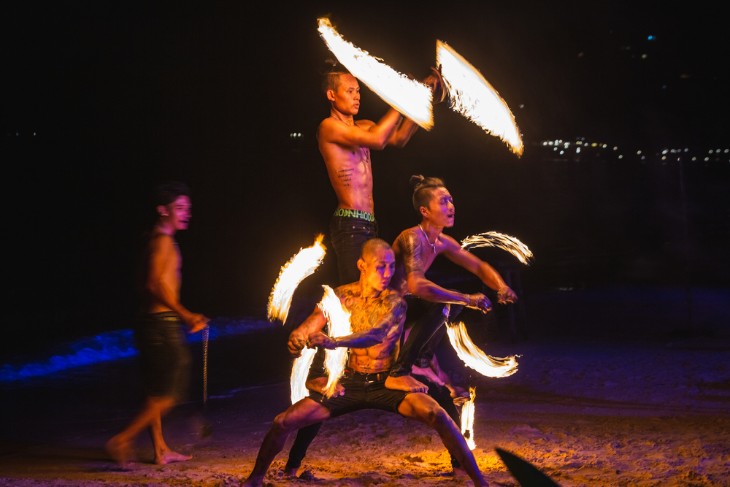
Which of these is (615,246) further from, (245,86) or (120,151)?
(120,151)

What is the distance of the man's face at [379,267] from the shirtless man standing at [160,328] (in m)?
1.41

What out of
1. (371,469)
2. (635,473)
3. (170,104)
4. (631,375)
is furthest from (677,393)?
(170,104)

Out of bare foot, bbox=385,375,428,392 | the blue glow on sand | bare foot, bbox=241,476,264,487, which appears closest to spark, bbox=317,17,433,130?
bare foot, bbox=385,375,428,392

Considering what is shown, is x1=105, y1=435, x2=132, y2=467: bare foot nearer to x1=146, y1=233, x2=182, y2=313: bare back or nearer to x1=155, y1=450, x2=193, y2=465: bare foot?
x1=155, y1=450, x2=193, y2=465: bare foot

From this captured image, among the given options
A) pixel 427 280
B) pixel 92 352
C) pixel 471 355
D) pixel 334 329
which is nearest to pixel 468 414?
pixel 471 355

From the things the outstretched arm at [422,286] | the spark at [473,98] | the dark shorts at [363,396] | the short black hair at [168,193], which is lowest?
the dark shorts at [363,396]

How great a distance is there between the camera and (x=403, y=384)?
5.35 meters

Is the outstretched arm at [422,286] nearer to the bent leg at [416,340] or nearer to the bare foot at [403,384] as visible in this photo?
the bent leg at [416,340]

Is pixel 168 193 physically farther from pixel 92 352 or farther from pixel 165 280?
pixel 92 352

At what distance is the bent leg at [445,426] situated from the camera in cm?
497

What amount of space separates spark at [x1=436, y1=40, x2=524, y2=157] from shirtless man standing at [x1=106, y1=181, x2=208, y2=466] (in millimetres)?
2063

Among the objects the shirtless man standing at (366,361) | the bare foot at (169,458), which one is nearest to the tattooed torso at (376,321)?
the shirtless man standing at (366,361)

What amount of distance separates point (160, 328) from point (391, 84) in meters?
2.41

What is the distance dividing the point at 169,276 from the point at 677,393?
18.2 feet
